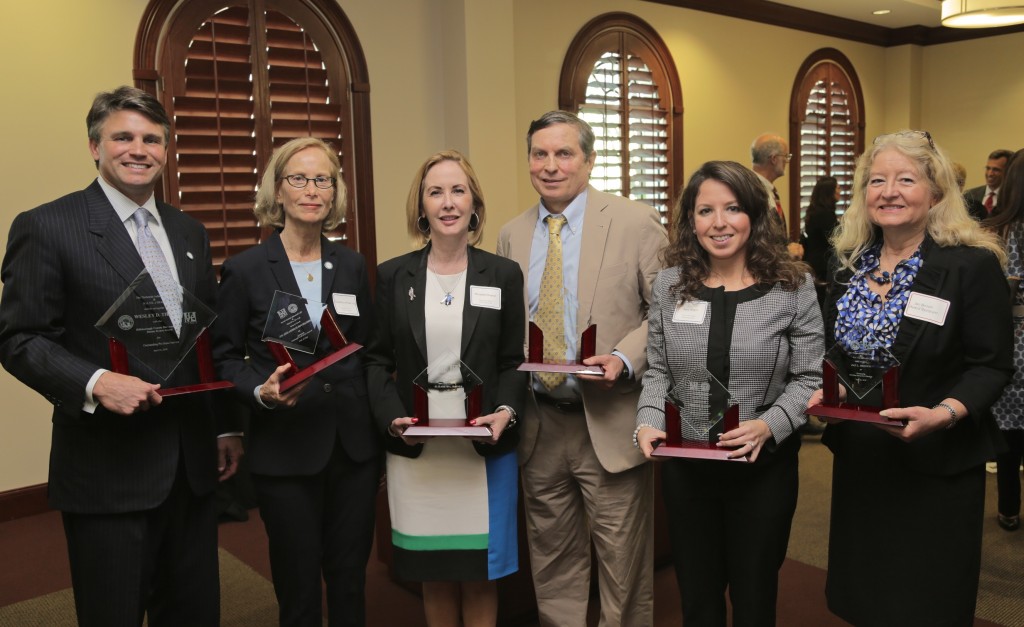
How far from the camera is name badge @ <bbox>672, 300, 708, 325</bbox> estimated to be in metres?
2.07

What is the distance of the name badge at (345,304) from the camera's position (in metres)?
2.24

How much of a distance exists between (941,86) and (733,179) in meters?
8.84

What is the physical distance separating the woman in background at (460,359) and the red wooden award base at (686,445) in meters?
0.48

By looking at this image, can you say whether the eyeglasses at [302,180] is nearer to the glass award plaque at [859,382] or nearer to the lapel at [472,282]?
the lapel at [472,282]

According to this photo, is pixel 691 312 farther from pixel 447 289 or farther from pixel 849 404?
pixel 447 289

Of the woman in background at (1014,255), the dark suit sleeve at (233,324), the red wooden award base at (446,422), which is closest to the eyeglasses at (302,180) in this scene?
the dark suit sleeve at (233,324)

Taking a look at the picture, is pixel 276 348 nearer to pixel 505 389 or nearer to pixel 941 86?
pixel 505 389

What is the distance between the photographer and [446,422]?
218 cm

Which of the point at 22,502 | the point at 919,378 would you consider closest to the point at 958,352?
the point at 919,378

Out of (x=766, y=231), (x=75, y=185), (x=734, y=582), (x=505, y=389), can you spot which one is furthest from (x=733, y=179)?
(x=75, y=185)

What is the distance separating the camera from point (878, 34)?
9.20 meters

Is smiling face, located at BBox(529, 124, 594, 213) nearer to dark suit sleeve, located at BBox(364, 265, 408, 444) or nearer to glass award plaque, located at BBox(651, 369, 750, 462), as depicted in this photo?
dark suit sleeve, located at BBox(364, 265, 408, 444)

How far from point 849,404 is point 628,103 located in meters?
5.14

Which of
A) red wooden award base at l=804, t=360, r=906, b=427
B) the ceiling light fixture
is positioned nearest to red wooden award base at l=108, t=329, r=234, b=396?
red wooden award base at l=804, t=360, r=906, b=427
